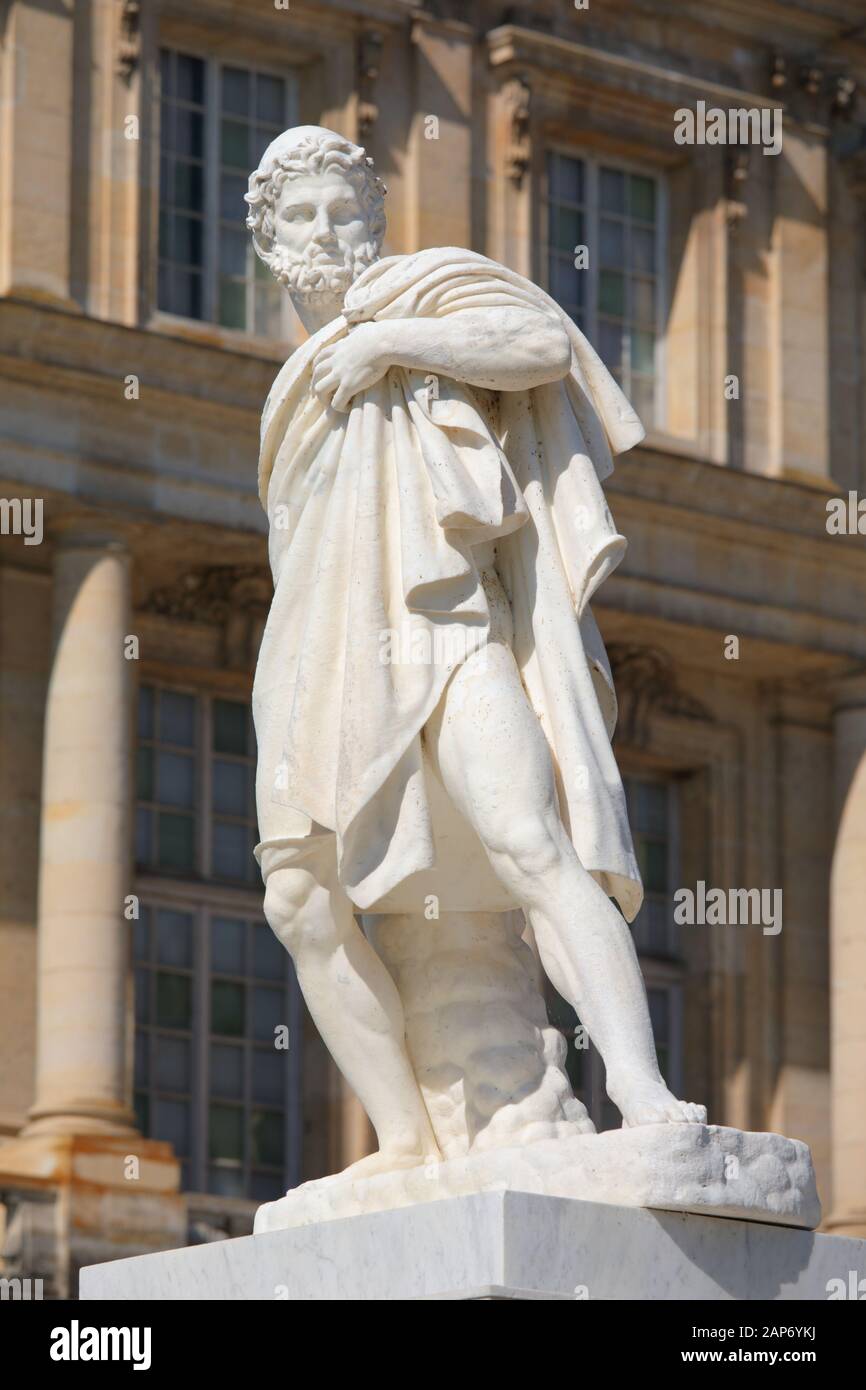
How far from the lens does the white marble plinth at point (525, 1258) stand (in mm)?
8000

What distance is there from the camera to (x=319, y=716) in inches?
357

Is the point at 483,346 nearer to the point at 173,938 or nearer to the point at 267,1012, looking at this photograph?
the point at 173,938

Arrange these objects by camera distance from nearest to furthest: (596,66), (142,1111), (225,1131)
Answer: (142,1111), (225,1131), (596,66)

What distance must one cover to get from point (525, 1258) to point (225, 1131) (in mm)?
19634

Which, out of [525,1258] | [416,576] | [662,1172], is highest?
[416,576]

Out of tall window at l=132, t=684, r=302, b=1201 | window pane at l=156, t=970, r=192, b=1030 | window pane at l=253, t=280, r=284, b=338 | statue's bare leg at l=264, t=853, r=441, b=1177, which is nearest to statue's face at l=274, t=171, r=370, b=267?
statue's bare leg at l=264, t=853, r=441, b=1177

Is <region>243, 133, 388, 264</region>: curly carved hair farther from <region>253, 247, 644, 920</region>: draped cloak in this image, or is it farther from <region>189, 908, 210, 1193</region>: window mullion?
<region>189, 908, 210, 1193</region>: window mullion

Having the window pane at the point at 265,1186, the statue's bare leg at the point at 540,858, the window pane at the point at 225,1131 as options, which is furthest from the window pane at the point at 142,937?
the statue's bare leg at the point at 540,858

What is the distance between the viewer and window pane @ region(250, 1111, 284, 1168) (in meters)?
27.6

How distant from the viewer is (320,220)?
31.3 feet

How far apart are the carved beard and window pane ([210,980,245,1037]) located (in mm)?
18345

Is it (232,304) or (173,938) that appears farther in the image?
(232,304)

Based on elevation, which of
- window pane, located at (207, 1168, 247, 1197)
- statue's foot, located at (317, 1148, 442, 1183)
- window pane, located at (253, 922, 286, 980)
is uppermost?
window pane, located at (253, 922, 286, 980)

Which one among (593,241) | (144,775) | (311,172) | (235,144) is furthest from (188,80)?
(311,172)
